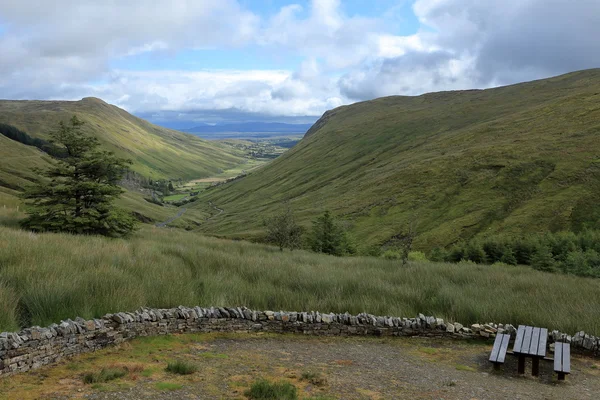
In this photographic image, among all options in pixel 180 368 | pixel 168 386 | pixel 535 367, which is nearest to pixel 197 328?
pixel 180 368

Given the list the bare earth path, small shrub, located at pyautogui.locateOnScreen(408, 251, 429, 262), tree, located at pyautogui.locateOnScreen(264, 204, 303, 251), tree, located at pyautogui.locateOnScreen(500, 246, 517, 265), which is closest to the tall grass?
the bare earth path

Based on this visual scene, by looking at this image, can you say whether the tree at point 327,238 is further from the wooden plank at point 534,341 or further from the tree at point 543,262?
the wooden plank at point 534,341

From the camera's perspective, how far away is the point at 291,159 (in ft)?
627

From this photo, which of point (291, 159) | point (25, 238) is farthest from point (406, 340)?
point (291, 159)

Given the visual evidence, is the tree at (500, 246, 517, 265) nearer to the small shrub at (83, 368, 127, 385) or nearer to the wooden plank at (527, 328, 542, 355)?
the wooden plank at (527, 328, 542, 355)

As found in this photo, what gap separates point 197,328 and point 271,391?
164 inches

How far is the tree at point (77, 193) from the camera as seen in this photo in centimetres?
2158

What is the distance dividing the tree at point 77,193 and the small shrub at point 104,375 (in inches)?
631

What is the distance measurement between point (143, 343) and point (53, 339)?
2012 mm

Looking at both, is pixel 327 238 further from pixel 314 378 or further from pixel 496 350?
pixel 314 378

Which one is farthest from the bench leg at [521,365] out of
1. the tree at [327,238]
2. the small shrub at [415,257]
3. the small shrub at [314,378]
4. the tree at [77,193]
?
the tree at [327,238]

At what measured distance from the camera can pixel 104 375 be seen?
736 centimetres

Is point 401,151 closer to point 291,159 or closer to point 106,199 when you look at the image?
point 291,159

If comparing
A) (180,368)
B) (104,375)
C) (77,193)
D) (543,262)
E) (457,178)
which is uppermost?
(457,178)
